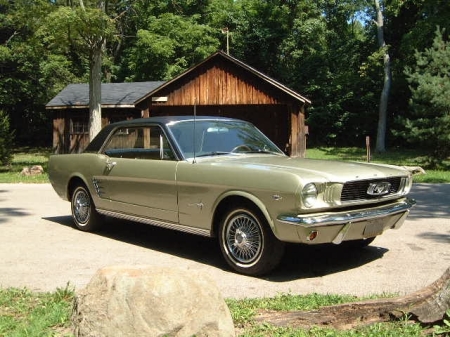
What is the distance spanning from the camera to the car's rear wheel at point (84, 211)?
783 centimetres

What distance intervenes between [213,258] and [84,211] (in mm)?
2585

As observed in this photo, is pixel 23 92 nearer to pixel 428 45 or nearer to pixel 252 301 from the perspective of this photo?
pixel 428 45

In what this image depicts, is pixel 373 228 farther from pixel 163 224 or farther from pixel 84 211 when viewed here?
pixel 84 211

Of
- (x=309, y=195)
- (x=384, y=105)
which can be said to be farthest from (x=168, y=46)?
(x=309, y=195)

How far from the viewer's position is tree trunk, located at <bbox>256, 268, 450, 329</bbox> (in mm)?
3420

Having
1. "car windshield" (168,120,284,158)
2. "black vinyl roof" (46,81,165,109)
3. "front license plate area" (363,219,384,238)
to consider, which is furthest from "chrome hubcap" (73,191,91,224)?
"black vinyl roof" (46,81,165,109)

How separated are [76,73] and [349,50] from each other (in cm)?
2004

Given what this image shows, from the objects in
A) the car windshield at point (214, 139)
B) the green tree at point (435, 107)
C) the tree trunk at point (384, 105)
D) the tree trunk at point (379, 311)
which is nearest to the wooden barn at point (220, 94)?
the green tree at point (435, 107)

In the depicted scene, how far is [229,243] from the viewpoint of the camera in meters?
5.66

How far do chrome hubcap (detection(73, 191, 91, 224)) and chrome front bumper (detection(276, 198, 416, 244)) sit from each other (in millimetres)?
3798

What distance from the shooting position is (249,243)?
5480mm

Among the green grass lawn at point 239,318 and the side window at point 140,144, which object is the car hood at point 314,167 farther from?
the green grass lawn at point 239,318

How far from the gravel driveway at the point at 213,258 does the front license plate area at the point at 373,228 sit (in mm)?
434

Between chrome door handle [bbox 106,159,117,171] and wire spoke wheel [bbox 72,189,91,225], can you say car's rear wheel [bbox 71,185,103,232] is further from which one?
chrome door handle [bbox 106,159,117,171]
